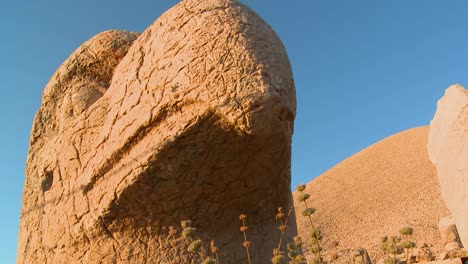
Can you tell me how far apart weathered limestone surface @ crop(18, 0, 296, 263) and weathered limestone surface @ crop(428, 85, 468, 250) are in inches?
63.3

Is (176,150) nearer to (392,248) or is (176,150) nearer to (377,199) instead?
(392,248)

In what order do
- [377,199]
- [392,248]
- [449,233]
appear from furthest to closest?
1. [377,199]
2. [449,233]
3. [392,248]

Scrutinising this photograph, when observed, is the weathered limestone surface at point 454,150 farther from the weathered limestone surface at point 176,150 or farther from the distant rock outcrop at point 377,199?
the distant rock outcrop at point 377,199

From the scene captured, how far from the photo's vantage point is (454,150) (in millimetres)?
4230

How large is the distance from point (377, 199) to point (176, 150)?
21.8 m

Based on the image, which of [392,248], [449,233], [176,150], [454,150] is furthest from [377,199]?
[392,248]

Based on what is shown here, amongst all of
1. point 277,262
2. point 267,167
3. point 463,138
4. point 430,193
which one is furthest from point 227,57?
point 430,193

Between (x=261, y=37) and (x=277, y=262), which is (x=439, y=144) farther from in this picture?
(x=277, y=262)

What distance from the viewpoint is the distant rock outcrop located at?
18.1 meters

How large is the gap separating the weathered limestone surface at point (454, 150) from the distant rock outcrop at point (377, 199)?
1007cm

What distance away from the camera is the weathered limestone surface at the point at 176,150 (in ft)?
9.10

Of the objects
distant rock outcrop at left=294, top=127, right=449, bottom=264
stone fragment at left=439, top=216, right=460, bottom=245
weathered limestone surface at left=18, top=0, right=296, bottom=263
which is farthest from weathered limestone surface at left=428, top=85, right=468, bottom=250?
distant rock outcrop at left=294, top=127, right=449, bottom=264

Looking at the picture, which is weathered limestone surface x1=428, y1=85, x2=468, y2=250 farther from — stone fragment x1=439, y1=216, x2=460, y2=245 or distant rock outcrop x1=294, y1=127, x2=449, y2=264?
distant rock outcrop x1=294, y1=127, x2=449, y2=264

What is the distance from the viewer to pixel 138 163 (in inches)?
116
